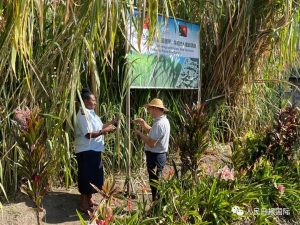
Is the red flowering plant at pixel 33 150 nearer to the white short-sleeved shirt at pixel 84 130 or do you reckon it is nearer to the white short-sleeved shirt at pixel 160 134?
the white short-sleeved shirt at pixel 84 130

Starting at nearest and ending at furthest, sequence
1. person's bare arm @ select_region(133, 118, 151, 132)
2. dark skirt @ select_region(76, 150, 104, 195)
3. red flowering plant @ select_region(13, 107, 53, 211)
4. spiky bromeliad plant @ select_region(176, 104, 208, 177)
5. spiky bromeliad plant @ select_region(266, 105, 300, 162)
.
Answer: red flowering plant @ select_region(13, 107, 53, 211) < spiky bromeliad plant @ select_region(176, 104, 208, 177) < dark skirt @ select_region(76, 150, 104, 195) < person's bare arm @ select_region(133, 118, 151, 132) < spiky bromeliad plant @ select_region(266, 105, 300, 162)

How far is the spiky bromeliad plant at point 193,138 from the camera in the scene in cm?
465

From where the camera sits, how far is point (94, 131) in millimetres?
4750

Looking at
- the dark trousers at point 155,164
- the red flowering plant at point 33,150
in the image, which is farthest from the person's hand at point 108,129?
the red flowering plant at point 33,150

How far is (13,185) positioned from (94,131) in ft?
3.29

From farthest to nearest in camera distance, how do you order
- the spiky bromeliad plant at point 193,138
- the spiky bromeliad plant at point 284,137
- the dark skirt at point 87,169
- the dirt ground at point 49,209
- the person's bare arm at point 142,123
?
the spiky bromeliad plant at point 284,137
the person's bare arm at point 142,123
the dark skirt at point 87,169
the spiky bromeliad plant at point 193,138
the dirt ground at point 49,209

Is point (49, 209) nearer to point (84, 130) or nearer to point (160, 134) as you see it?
point (84, 130)

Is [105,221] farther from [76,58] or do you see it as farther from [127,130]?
[127,130]

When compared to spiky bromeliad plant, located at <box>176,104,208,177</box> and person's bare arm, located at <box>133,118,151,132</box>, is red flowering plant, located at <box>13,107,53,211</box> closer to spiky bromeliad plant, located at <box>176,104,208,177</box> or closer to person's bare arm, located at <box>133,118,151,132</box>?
spiky bromeliad plant, located at <box>176,104,208,177</box>

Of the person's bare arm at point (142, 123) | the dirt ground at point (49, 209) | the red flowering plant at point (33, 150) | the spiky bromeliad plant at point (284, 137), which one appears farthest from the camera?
the spiky bromeliad plant at point (284, 137)

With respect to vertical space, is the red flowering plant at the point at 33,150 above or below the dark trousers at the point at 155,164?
above

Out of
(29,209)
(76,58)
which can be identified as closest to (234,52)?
(76,58)

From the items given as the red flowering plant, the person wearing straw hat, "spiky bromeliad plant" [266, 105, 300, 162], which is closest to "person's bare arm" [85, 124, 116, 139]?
the person wearing straw hat

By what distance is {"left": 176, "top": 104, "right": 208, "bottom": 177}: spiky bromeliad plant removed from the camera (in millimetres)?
4648
